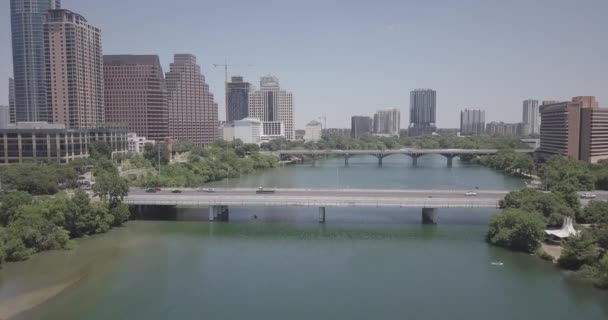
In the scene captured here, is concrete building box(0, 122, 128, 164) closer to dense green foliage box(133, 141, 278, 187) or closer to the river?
dense green foliage box(133, 141, 278, 187)

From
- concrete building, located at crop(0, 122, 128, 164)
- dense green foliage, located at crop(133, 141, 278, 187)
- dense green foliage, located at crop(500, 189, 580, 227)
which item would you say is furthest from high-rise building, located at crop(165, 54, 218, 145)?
dense green foliage, located at crop(500, 189, 580, 227)

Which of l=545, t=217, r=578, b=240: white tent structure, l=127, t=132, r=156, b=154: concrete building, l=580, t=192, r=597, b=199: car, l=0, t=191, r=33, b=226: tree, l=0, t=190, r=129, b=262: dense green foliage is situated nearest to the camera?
l=0, t=190, r=129, b=262: dense green foliage

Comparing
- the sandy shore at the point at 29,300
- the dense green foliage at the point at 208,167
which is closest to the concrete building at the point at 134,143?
the dense green foliage at the point at 208,167

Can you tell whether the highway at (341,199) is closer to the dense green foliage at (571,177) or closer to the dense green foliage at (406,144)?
the dense green foliage at (571,177)

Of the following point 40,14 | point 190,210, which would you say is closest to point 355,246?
point 190,210

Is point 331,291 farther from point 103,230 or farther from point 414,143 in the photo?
point 414,143

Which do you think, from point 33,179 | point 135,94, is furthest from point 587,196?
point 135,94

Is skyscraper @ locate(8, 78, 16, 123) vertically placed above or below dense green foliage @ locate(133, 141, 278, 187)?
above
